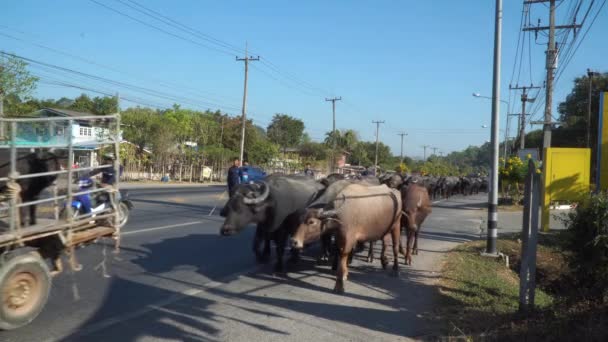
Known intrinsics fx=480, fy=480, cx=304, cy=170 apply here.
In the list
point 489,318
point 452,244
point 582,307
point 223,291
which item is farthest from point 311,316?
point 452,244

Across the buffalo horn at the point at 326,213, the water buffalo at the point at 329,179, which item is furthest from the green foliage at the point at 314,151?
the buffalo horn at the point at 326,213

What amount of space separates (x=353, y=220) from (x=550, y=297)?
3.62 metres

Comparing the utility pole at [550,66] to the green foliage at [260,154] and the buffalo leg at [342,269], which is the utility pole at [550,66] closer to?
the buffalo leg at [342,269]

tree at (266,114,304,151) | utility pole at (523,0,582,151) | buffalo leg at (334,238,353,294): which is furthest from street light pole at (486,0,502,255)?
tree at (266,114,304,151)

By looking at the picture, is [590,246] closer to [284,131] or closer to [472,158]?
[284,131]

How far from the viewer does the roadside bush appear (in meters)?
6.23

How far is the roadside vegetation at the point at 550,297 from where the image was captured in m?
5.12

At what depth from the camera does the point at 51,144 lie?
19.0 ft

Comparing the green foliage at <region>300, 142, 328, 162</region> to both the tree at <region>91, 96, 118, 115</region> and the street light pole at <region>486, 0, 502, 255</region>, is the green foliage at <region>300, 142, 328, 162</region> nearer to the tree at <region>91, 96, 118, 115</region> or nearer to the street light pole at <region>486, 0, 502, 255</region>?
the tree at <region>91, 96, 118, 115</region>

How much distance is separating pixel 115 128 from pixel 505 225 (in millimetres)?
16367

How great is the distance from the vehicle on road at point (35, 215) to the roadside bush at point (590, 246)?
634 centimetres

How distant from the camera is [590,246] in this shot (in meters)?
6.51

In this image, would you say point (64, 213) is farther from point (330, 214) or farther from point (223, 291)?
point (330, 214)

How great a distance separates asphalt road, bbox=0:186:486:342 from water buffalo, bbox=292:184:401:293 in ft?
2.19
